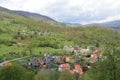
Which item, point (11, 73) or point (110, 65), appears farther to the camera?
point (11, 73)

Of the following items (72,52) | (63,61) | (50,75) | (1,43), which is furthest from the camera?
(1,43)

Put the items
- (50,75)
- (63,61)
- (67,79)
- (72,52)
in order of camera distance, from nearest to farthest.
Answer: (67,79), (50,75), (63,61), (72,52)

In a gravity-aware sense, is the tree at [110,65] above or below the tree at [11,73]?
above

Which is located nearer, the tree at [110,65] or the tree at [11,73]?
the tree at [110,65]

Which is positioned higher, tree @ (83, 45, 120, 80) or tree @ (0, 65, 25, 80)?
tree @ (83, 45, 120, 80)

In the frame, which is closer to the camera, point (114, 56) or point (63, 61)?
point (114, 56)

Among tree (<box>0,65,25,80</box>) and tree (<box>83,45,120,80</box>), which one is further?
tree (<box>0,65,25,80</box>)

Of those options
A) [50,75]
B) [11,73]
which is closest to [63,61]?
[50,75]

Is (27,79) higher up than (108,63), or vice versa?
(108,63)

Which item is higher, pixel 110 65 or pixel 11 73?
pixel 110 65

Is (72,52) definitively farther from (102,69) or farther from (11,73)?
(102,69)
